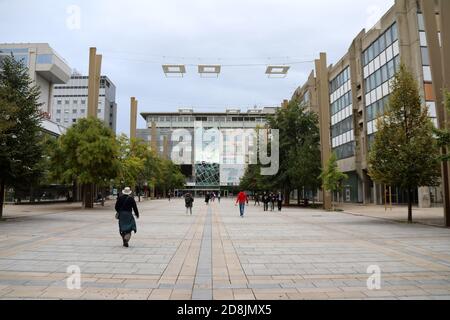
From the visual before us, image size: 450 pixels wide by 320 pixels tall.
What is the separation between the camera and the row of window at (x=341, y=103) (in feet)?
180

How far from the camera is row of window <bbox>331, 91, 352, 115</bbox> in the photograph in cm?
5484

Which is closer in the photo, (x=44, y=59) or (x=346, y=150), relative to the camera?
(x=346, y=150)

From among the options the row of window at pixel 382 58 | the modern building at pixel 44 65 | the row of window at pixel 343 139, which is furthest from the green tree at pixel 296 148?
the modern building at pixel 44 65

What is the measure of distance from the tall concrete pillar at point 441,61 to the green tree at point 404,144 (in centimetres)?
85

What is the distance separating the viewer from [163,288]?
23.0ft

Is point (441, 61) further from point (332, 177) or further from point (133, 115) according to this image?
point (133, 115)

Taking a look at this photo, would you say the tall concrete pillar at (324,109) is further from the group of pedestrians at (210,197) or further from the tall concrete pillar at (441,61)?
the tall concrete pillar at (441,61)

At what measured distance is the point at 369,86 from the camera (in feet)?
161

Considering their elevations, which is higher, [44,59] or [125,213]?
[44,59]

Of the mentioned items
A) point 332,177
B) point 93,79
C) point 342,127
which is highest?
point 93,79

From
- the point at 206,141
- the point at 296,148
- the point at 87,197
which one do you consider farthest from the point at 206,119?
the point at 87,197

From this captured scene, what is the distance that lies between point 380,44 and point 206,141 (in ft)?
240

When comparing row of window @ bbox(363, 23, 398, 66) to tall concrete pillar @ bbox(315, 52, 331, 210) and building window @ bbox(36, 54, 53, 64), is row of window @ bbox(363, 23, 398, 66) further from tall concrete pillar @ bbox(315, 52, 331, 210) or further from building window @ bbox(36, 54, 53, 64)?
building window @ bbox(36, 54, 53, 64)
